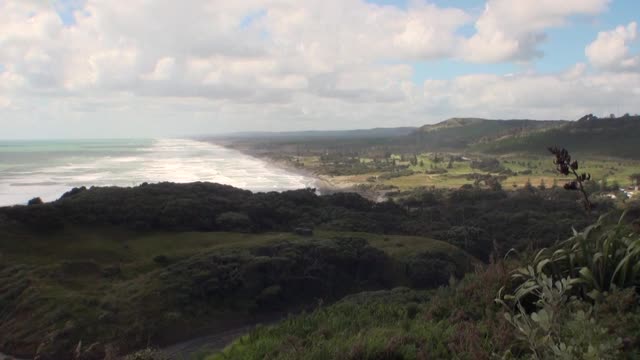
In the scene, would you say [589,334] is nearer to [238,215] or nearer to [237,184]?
[238,215]

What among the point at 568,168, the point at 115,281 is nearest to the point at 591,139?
the point at 115,281

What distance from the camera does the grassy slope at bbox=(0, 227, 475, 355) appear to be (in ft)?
119

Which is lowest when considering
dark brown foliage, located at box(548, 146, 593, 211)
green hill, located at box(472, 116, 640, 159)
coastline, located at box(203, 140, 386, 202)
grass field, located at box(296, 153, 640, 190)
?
coastline, located at box(203, 140, 386, 202)

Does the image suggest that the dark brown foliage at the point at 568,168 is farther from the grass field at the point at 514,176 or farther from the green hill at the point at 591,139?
the green hill at the point at 591,139

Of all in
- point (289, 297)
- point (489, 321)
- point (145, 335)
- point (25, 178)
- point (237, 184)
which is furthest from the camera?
point (25, 178)

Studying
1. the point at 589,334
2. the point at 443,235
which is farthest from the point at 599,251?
the point at 443,235

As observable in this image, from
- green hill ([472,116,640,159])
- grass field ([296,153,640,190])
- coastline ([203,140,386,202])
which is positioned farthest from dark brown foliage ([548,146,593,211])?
green hill ([472,116,640,159])

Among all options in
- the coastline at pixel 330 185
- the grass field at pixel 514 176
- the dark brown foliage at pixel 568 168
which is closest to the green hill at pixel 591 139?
the grass field at pixel 514 176

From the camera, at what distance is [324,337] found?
9.38 m

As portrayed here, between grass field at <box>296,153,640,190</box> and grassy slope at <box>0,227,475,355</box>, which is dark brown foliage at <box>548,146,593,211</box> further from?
grass field at <box>296,153,640,190</box>

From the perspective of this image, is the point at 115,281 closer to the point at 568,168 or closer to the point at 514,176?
the point at 568,168

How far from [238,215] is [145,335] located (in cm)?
2478

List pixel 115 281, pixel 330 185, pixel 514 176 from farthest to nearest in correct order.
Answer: pixel 330 185 → pixel 514 176 → pixel 115 281

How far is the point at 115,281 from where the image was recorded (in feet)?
142
